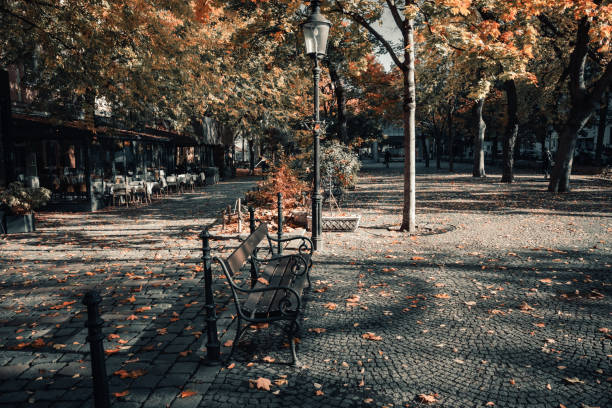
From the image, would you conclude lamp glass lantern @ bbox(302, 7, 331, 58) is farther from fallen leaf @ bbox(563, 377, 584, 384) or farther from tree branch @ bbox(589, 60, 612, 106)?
tree branch @ bbox(589, 60, 612, 106)

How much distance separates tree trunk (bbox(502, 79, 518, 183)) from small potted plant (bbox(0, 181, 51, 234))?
20.2m

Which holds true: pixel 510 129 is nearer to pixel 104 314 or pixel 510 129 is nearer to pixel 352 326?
pixel 352 326

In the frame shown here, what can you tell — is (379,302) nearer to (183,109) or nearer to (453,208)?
(453,208)

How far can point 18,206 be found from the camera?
11352 millimetres

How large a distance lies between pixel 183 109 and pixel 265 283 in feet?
65.1

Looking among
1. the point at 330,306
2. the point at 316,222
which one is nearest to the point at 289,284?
the point at 330,306

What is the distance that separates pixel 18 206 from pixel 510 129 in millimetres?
21526

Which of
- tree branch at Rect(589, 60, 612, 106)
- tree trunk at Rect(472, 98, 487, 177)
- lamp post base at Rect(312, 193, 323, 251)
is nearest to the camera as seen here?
lamp post base at Rect(312, 193, 323, 251)

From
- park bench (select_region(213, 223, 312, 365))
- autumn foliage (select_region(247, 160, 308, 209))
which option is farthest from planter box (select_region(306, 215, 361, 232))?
park bench (select_region(213, 223, 312, 365))

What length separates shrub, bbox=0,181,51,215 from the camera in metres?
11.2

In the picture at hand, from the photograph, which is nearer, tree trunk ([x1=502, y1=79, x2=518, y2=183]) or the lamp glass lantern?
the lamp glass lantern

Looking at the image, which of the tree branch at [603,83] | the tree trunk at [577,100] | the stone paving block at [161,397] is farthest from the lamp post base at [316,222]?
the tree branch at [603,83]

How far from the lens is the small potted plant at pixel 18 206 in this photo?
11211 millimetres

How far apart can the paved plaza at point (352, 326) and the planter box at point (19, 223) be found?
56.1 inches
